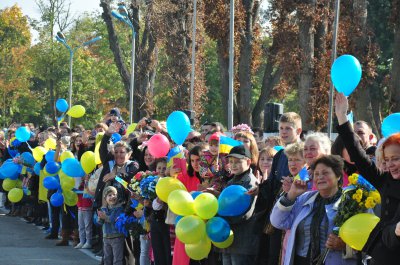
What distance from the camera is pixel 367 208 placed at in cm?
639

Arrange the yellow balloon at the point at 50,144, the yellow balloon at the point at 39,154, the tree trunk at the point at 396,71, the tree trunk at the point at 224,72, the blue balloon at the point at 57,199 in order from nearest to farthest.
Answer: the blue balloon at the point at 57,199
the yellow balloon at the point at 39,154
the yellow balloon at the point at 50,144
the tree trunk at the point at 396,71
the tree trunk at the point at 224,72

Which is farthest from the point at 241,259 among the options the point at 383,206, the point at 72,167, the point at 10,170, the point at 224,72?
the point at 224,72

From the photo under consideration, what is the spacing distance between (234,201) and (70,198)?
7.68m

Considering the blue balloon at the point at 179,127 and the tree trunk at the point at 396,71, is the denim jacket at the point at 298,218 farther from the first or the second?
the tree trunk at the point at 396,71

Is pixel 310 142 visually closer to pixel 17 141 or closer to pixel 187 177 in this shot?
pixel 187 177

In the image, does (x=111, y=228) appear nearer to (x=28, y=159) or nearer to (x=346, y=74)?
(x=346, y=74)

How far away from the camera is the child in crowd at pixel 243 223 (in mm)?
8648

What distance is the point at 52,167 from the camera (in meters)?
16.1

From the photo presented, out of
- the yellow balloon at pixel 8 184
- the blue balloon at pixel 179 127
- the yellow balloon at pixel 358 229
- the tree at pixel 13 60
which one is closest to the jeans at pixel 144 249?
the blue balloon at pixel 179 127

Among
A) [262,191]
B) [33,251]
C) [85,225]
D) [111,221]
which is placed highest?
[262,191]

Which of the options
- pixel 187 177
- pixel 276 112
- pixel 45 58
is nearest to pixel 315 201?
pixel 187 177

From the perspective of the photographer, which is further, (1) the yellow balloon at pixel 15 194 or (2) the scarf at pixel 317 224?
(1) the yellow balloon at pixel 15 194

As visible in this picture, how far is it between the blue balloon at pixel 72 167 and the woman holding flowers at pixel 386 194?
28.4 feet

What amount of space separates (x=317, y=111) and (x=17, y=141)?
9163 millimetres
